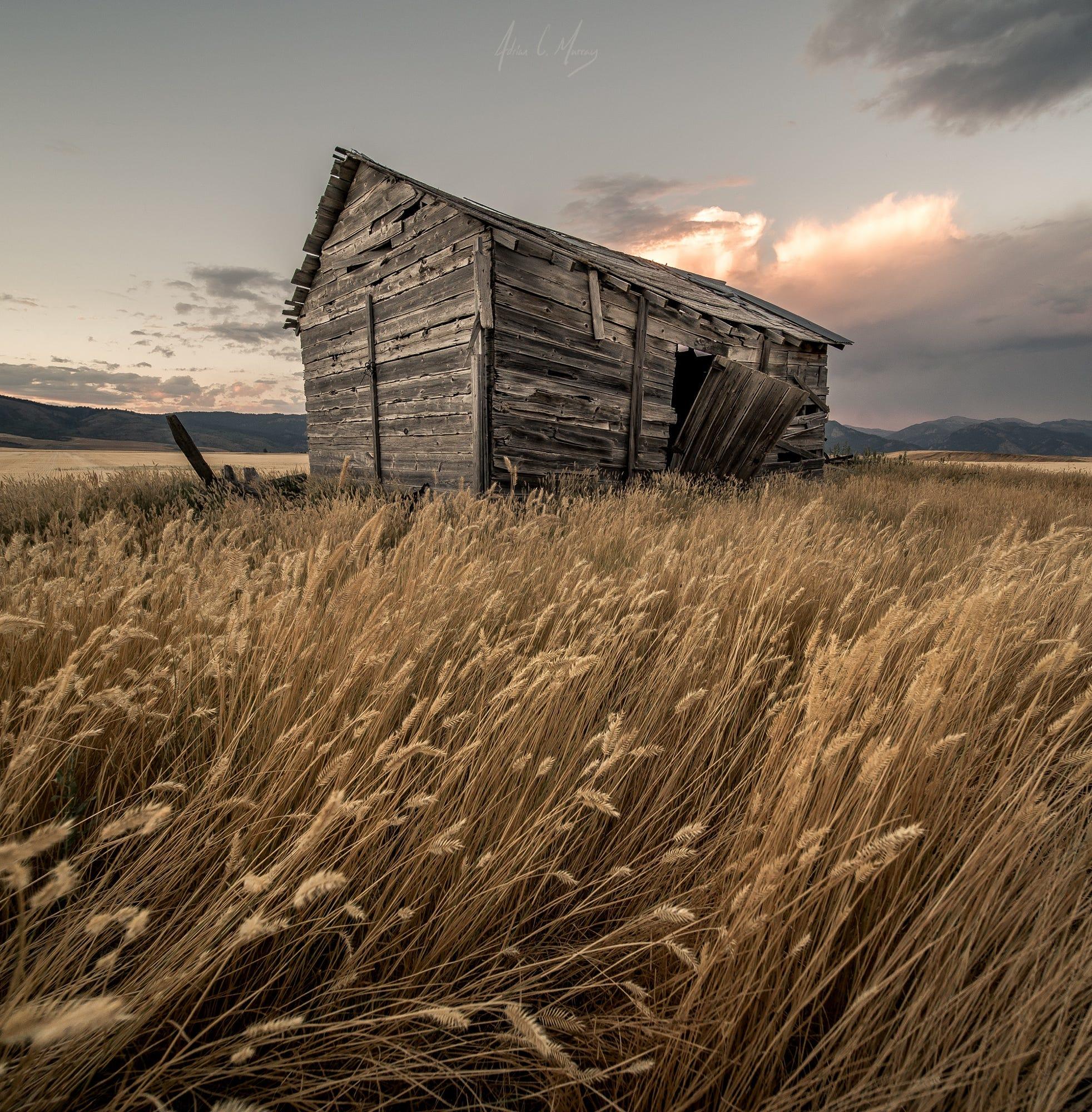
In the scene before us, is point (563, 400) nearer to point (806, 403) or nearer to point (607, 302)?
point (607, 302)

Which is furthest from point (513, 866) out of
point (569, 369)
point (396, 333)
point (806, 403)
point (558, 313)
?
point (806, 403)

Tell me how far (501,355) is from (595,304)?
1.84m

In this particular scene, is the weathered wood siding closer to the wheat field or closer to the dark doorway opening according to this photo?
the dark doorway opening

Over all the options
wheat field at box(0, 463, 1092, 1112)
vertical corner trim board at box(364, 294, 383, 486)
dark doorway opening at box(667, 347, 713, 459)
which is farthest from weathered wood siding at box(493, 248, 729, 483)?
wheat field at box(0, 463, 1092, 1112)

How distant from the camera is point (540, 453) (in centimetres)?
828

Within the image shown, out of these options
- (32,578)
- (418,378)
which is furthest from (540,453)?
(32,578)

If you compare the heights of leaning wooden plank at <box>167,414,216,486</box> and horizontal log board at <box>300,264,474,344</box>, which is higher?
horizontal log board at <box>300,264,474,344</box>

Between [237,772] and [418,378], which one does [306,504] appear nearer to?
[418,378]

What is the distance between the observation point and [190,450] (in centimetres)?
774

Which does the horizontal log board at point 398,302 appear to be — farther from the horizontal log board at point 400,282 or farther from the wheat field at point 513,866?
the wheat field at point 513,866

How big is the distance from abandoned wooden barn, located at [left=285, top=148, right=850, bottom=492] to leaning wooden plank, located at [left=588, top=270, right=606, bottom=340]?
0.08 feet

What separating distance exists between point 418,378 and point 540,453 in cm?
240

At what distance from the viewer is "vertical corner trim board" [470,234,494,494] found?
743 cm

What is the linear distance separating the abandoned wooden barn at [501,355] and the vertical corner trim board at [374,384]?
0.10ft
